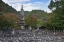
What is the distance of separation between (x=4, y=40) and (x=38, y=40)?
2921 millimetres

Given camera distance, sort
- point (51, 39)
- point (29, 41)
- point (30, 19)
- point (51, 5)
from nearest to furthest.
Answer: point (29, 41)
point (51, 39)
point (51, 5)
point (30, 19)

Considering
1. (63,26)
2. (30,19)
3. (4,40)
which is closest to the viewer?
(4,40)

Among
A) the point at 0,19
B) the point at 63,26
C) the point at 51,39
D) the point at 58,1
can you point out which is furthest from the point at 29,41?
the point at 0,19

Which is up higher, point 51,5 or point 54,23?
point 51,5

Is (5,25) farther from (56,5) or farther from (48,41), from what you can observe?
(48,41)

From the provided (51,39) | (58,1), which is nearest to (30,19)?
(58,1)

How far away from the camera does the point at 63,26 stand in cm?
3691

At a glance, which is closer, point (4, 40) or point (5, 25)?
point (4, 40)

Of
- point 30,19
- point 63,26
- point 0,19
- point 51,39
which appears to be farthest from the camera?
point 30,19

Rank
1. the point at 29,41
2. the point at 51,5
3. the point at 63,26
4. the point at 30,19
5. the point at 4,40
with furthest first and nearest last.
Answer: the point at 30,19
the point at 51,5
the point at 63,26
the point at 29,41
the point at 4,40

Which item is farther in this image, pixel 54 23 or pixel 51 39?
pixel 54 23

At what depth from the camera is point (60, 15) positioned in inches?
1458

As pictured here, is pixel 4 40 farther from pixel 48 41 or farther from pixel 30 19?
pixel 30 19

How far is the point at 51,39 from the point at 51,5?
22919 millimetres
